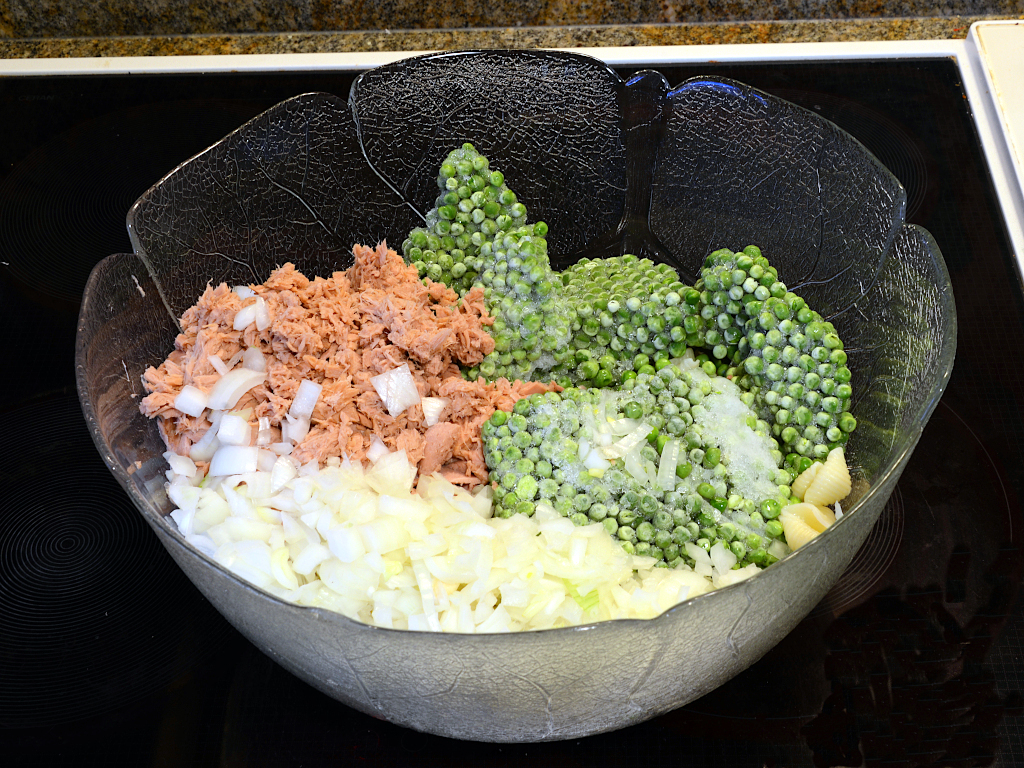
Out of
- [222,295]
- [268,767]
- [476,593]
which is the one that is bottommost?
[268,767]

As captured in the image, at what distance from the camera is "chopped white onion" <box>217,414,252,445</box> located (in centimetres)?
124

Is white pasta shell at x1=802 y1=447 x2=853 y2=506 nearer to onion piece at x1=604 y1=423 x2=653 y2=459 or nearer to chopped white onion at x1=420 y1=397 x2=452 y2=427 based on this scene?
onion piece at x1=604 y1=423 x2=653 y2=459

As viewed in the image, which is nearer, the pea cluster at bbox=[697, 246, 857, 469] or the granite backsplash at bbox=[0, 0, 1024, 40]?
the pea cluster at bbox=[697, 246, 857, 469]

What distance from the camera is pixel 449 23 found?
2.12 metres

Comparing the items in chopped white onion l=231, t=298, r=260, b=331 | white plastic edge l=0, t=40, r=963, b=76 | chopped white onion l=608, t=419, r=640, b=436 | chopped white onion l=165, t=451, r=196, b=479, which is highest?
white plastic edge l=0, t=40, r=963, b=76

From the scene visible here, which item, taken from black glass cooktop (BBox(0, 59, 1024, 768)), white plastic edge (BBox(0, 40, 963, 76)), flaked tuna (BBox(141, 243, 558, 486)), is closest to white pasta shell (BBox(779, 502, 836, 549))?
black glass cooktop (BBox(0, 59, 1024, 768))

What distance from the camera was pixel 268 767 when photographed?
3.84 ft

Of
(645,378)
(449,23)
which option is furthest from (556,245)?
(449,23)

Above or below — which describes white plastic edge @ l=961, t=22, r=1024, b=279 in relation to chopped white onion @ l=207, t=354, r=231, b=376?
above

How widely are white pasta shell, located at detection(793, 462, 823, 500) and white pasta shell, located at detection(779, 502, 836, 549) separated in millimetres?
39

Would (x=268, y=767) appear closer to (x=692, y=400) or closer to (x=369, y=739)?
(x=369, y=739)

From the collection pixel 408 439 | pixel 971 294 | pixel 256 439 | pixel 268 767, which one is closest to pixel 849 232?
pixel 971 294

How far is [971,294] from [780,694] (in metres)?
0.83

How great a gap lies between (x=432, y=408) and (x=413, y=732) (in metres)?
0.43
